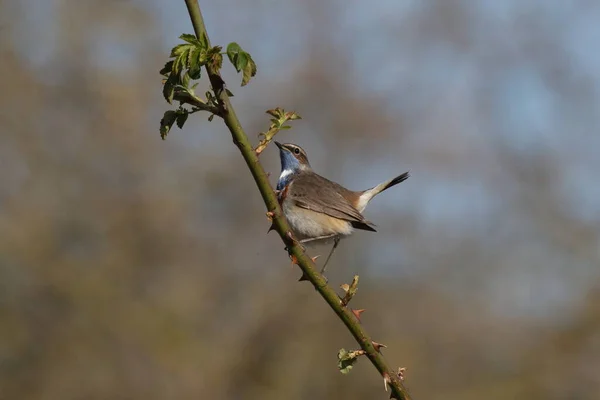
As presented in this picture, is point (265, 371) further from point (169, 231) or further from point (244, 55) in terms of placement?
point (244, 55)

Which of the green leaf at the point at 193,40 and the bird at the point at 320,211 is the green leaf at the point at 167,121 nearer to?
the green leaf at the point at 193,40

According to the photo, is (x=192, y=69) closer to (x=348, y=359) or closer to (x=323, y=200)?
(x=348, y=359)

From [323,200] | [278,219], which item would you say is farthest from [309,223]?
[278,219]

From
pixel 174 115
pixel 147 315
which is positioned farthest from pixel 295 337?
pixel 174 115

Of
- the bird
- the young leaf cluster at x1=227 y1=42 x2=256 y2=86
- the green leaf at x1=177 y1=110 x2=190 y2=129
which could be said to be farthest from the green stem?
the bird

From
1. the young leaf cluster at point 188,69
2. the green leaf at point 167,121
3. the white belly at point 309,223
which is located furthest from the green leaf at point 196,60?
the white belly at point 309,223

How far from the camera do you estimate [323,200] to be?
7328mm

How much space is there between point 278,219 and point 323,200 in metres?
4.31

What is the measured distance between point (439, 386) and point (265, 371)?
3.24 metres

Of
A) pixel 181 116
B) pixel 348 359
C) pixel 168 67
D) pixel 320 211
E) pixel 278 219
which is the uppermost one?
pixel 320 211

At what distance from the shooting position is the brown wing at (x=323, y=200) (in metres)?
7.23

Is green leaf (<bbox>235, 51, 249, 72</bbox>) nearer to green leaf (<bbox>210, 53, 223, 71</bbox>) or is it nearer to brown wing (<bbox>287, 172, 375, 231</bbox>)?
green leaf (<bbox>210, 53, 223, 71</bbox>)

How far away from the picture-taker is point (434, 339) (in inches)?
619

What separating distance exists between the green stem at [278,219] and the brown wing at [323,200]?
3.85 metres
